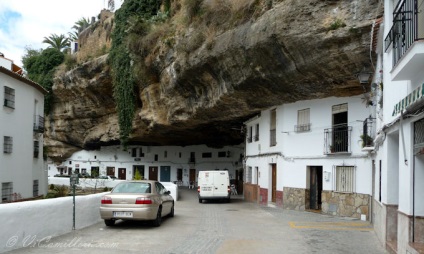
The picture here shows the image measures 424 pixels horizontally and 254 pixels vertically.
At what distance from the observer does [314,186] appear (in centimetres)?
1862

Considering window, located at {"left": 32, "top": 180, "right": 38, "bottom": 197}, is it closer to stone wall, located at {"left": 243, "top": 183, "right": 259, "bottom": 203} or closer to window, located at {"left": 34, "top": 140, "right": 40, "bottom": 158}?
window, located at {"left": 34, "top": 140, "right": 40, "bottom": 158}

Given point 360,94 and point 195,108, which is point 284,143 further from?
point 195,108

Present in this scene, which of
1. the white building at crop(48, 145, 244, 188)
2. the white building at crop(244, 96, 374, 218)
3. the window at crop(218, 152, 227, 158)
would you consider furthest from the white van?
the white building at crop(48, 145, 244, 188)

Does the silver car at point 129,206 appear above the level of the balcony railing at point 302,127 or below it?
below

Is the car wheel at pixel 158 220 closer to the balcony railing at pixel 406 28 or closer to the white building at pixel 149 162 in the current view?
the balcony railing at pixel 406 28

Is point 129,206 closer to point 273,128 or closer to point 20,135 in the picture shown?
point 273,128

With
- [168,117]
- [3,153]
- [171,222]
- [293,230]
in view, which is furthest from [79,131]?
[293,230]

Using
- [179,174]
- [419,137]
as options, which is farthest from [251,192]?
[179,174]

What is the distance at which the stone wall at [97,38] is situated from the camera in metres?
35.3

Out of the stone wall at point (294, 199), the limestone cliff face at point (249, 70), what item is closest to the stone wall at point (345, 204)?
the stone wall at point (294, 199)

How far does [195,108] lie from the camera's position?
2395 cm

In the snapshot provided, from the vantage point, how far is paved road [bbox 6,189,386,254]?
9.40 metres

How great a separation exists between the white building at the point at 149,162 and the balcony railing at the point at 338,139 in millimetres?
24294

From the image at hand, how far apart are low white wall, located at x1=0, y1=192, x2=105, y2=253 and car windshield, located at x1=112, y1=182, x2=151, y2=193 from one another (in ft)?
3.51
